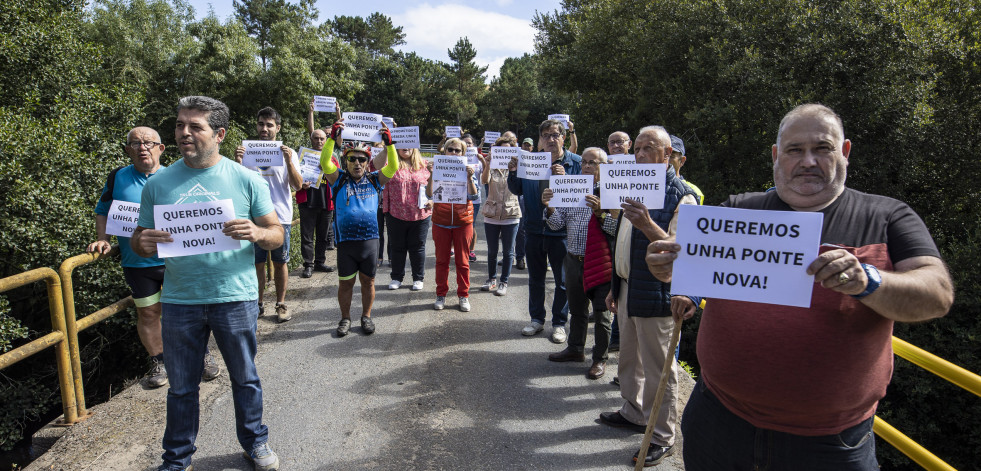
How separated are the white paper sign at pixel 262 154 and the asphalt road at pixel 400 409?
5.97ft

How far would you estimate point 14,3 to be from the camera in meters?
8.16

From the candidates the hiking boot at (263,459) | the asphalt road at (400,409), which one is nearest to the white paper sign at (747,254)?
the asphalt road at (400,409)

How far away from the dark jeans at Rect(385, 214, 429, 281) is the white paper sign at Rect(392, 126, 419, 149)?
926 millimetres

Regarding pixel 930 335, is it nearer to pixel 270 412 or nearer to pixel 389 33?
pixel 270 412

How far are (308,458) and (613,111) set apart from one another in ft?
42.3

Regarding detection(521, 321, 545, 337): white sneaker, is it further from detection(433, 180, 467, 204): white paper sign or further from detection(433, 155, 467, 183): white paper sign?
detection(433, 155, 467, 183): white paper sign

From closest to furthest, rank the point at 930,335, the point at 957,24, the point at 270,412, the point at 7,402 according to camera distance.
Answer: the point at 270,412, the point at 7,402, the point at 930,335, the point at 957,24

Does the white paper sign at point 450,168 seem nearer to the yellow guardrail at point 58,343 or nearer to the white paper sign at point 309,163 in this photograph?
the white paper sign at point 309,163

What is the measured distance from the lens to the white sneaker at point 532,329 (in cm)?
598

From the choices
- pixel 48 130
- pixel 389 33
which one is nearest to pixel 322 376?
pixel 48 130

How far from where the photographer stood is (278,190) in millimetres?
6496

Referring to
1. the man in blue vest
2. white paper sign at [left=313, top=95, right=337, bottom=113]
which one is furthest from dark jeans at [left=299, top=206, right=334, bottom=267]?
the man in blue vest

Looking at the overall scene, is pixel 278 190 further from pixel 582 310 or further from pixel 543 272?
pixel 582 310

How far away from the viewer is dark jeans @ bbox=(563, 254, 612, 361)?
4.80 m
